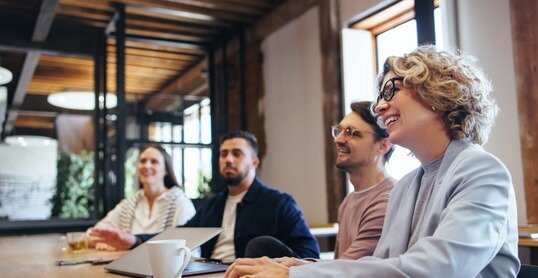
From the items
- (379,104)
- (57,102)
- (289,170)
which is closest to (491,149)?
(379,104)

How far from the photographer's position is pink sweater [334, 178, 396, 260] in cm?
176

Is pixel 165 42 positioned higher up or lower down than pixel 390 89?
higher up

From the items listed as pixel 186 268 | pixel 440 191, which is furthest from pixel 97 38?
pixel 440 191

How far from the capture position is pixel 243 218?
2.57 meters

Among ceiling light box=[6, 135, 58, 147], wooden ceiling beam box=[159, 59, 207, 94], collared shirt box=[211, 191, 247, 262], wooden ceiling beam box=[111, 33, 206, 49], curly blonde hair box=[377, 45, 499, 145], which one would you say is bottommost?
collared shirt box=[211, 191, 247, 262]

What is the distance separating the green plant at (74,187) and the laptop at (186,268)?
4.13 meters

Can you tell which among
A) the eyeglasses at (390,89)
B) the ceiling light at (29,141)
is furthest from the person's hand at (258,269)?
the ceiling light at (29,141)

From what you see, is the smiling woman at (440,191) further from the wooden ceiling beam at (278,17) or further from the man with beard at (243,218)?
the wooden ceiling beam at (278,17)

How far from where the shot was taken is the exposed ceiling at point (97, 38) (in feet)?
16.2

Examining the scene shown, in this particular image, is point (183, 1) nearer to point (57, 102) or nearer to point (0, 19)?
point (0, 19)

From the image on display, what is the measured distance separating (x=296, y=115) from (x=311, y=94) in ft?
1.01

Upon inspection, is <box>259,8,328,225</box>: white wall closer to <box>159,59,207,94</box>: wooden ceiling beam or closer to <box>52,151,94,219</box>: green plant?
<box>159,59,207,94</box>: wooden ceiling beam

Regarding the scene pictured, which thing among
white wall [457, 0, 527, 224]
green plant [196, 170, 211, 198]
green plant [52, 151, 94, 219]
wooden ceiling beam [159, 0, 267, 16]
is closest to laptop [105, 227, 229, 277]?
white wall [457, 0, 527, 224]

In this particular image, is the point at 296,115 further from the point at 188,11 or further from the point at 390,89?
the point at 390,89
